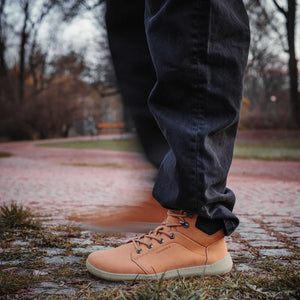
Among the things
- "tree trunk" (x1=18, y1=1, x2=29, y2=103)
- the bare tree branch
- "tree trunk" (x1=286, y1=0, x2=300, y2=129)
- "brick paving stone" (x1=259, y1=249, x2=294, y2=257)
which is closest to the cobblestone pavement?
"brick paving stone" (x1=259, y1=249, x2=294, y2=257)

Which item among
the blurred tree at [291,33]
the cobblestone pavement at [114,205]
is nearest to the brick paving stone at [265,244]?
the cobblestone pavement at [114,205]

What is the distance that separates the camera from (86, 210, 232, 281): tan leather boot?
3.62 feet

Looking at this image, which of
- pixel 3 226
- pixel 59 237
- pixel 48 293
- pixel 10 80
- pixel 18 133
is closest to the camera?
pixel 48 293

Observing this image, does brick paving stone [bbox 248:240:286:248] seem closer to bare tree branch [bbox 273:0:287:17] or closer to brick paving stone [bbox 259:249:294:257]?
brick paving stone [bbox 259:249:294:257]

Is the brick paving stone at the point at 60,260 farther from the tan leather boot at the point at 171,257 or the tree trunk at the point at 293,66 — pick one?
the tree trunk at the point at 293,66

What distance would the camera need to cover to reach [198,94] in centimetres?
104

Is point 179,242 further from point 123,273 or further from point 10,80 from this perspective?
point 10,80

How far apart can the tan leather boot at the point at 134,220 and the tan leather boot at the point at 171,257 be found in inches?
15.3

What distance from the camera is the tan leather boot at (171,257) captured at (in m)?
1.10

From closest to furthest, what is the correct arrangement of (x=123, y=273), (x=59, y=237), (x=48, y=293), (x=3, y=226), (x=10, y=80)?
1. (x=48, y=293)
2. (x=123, y=273)
3. (x=59, y=237)
4. (x=3, y=226)
5. (x=10, y=80)

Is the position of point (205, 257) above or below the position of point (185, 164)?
below

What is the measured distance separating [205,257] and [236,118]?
0.44 meters

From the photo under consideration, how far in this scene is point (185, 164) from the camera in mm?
1029

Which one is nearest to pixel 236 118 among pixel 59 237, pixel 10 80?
pixel 59 237
